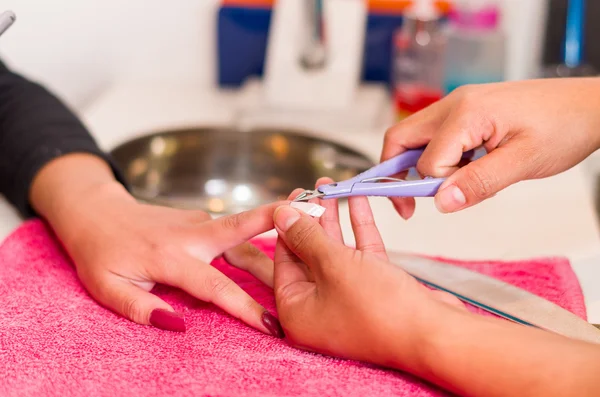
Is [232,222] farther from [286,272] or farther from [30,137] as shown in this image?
[30,137]

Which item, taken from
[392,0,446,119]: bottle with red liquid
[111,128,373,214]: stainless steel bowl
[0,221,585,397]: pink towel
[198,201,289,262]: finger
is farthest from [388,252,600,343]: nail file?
[392,0,446,119]: bottle with red liquid

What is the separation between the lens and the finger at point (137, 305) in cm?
64

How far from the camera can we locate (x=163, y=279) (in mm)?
694

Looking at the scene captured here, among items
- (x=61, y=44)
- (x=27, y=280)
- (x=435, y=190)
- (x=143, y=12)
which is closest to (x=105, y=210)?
(x=27, y=280)

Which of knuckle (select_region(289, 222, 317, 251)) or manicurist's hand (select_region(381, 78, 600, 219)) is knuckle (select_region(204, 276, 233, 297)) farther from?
manicurist's hand (select_region(381, 78, 600, 219))

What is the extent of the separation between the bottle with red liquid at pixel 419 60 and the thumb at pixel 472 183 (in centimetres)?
61

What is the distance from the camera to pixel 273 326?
63 centimetres

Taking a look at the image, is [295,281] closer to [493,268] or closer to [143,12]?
[493,268]

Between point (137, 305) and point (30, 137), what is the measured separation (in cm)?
36

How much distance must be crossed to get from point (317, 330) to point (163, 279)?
19cm

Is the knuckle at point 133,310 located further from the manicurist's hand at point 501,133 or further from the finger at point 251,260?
the manicurist's hand at point 501,133

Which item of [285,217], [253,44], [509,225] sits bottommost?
[509,225]

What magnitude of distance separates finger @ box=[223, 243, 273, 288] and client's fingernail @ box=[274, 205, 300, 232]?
0.09 meters

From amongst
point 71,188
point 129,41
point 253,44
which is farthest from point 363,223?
point 129,41
